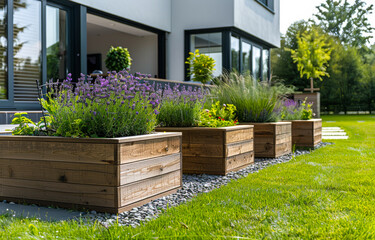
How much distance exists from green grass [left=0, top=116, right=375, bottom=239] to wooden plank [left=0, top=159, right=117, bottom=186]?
41 centimetres

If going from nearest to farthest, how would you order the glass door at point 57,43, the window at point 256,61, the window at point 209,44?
the glass door at point 57,43 < the window at point 209,44 < the window at point 256,61

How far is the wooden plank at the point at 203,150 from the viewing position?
4.29 m

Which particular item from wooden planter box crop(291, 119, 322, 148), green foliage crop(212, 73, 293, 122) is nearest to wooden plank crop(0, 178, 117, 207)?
green foliage crop(212, 73, 293, 122)

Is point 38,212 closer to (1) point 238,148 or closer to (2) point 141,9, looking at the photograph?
(1) point 238,148

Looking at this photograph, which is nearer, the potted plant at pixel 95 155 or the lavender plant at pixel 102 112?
the potted plant at pixel 95 155

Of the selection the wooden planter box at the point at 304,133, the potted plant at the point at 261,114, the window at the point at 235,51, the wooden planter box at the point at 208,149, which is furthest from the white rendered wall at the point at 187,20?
the wooden planter box at the point at 208,149

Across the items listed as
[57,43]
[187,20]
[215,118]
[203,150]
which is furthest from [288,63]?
[203,150]

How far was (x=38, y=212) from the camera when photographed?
2750 millimetres

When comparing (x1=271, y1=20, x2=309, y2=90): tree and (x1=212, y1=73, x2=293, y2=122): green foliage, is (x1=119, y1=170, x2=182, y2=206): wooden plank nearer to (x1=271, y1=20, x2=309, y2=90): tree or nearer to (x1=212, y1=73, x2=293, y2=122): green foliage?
(x1=212, y1=73, x2=293, y2=122): green foliage

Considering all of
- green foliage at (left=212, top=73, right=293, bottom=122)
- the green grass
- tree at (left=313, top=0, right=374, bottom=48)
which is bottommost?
the green grass

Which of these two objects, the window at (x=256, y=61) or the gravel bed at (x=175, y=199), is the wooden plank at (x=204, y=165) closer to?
the gravel bed at (x=175, y=199)

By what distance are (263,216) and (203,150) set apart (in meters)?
1.86

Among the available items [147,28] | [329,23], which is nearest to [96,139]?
[147,28]

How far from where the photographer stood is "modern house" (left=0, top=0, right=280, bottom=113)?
661cm
